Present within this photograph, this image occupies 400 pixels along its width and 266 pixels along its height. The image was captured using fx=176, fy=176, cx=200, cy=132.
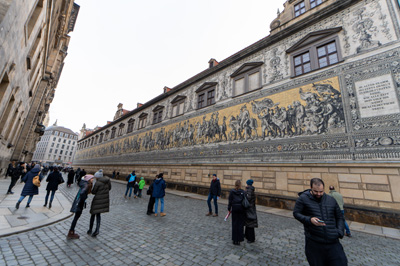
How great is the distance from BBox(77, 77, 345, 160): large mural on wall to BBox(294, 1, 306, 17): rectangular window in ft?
19.3

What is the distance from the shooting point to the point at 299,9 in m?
11.5

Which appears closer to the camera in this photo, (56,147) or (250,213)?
(250,213)

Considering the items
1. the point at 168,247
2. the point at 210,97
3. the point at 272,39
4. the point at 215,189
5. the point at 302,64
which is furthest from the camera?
the point at 210,97

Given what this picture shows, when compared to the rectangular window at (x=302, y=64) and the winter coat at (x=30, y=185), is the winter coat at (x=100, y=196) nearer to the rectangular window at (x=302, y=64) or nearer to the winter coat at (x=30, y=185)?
the winter coat at (x=30, y=185)

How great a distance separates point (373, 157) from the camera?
6.76m

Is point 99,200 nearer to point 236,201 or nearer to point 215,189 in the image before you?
point 236,201

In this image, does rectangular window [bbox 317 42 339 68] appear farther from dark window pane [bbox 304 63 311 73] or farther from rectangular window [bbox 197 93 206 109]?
rectangular window [bbox 197 93 206 109]

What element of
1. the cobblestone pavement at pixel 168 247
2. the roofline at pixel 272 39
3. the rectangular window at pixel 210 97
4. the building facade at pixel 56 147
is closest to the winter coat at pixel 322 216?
the cobblestone pavement at pixel 168 247

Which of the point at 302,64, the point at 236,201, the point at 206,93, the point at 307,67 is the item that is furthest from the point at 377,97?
the point at 206,93

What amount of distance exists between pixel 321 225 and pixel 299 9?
14140 millimetres

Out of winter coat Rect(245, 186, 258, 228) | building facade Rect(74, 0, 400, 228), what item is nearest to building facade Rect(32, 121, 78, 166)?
building facade Rect(74, 0, 400, 228)

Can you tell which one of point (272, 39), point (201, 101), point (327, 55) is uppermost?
point (272, 39)

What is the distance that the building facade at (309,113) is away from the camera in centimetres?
684

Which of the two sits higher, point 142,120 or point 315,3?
point 315,3
